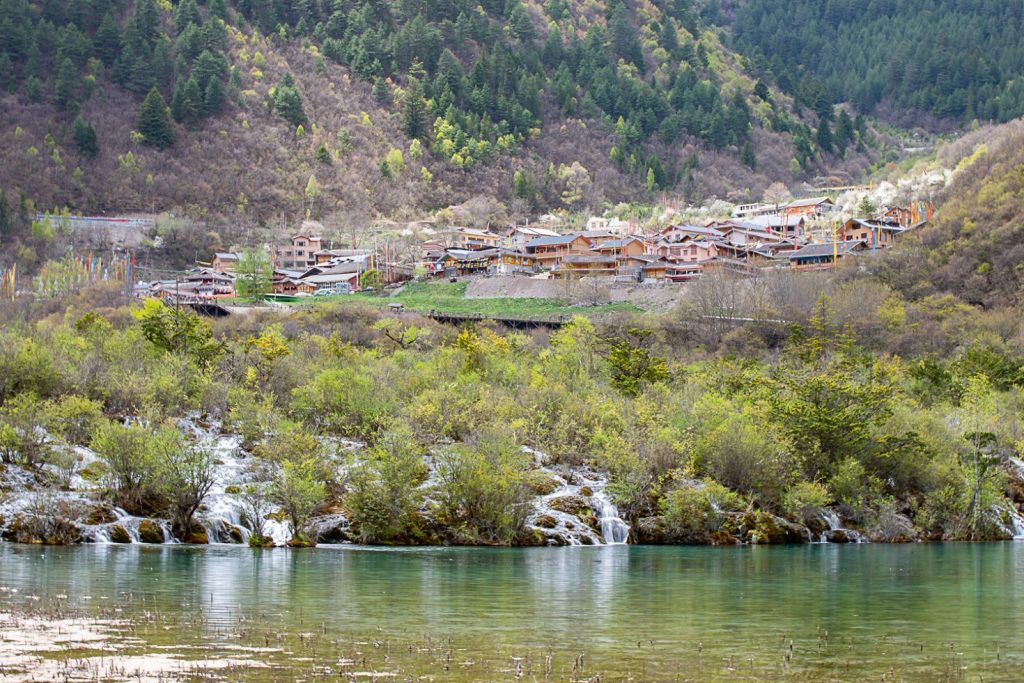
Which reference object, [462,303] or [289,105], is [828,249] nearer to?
[462,303]

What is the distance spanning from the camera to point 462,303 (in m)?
127

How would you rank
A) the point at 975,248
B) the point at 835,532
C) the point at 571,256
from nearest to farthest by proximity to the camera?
the point at 835,532 < the point at 975,248 < the point at 571,256

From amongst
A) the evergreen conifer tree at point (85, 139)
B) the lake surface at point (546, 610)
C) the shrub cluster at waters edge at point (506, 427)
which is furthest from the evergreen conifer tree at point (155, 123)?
the lake surface at point (546, 610)

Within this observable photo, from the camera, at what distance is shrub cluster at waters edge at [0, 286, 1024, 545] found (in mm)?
55188

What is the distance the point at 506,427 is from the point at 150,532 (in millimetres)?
17868

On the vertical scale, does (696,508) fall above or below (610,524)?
above

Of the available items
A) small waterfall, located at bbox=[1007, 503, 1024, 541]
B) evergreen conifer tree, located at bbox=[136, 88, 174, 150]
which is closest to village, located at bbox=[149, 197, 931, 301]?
evergreen conifer tree, located at bbox=[136, 88, 174, 150]

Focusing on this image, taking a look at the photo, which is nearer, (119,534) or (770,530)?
(119,534)

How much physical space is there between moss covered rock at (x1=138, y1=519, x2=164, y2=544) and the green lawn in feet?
212

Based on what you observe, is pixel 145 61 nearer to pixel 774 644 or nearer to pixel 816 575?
pixel 816 575

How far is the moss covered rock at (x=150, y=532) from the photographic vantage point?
171 ft

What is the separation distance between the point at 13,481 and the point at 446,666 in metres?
33.9

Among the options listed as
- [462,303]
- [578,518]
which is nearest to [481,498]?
[578,518]

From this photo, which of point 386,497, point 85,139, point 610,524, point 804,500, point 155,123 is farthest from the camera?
point 155,123
